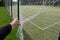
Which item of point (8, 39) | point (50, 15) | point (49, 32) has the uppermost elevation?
point (50, 15)

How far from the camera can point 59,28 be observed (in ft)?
10.4

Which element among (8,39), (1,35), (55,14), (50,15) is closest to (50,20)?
(50,15)

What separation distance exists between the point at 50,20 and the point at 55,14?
0.44 m

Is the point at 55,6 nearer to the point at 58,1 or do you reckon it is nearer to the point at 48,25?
the point at 58,1

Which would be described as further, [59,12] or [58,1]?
[59,12]

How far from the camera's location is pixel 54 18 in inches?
145

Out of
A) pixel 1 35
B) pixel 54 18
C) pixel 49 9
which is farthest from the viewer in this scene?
pixel 54 18

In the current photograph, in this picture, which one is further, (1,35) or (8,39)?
(8,39)

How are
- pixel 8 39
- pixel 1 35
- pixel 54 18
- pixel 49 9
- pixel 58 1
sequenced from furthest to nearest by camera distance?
pixel 8 39
pixel 54 18
pixel 49 9
pixel 58 1
pixel 1 35

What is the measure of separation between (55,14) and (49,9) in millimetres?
441

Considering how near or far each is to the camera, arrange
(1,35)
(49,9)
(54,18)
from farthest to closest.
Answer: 1. (54,18)
2. (49,9)
3. (1,35)

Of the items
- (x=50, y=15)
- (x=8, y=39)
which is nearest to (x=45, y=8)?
(x=50, y=15)

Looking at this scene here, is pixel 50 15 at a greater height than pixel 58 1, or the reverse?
pixel 58 1

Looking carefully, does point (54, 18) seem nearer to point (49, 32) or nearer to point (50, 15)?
point (50, 15)
